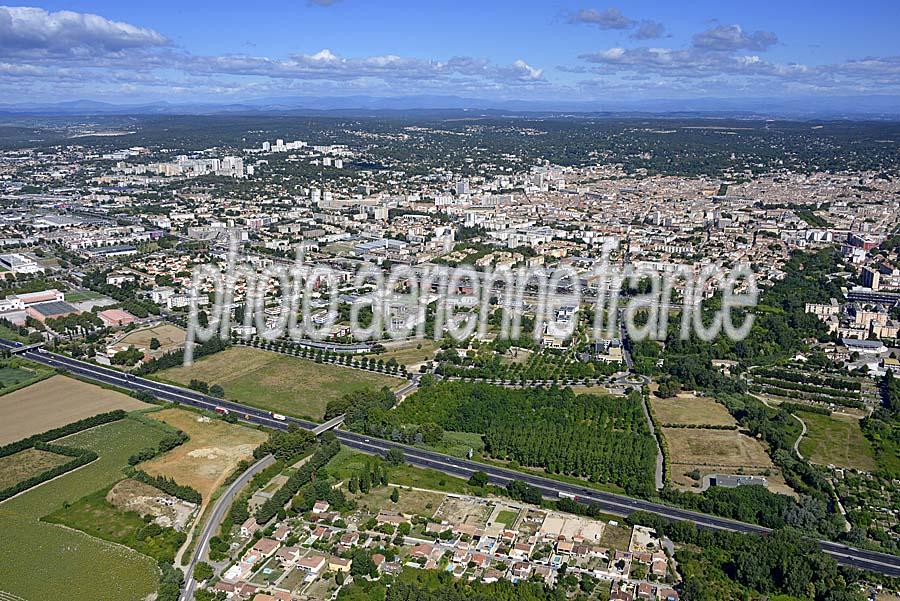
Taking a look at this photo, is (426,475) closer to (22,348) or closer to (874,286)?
(22,348)

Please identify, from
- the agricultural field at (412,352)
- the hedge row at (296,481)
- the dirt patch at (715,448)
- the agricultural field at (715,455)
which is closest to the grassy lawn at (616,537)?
the agricultural field at (715,455)

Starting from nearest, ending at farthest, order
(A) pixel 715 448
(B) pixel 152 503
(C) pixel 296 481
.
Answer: (B) pixel 152 503, (C) pixel 296 481, (A) pixel 715 448

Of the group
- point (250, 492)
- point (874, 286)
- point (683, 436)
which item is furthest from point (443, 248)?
point (250, 492)

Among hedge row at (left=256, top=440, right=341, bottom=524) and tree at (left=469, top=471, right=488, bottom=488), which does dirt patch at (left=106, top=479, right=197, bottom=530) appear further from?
tree at (left=469, top=471, right=488, bottom=488)

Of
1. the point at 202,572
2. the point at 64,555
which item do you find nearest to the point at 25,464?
the point at 64,555

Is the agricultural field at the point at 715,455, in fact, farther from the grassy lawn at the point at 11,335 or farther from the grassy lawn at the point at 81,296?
the grassy lawn at the point at 81,296

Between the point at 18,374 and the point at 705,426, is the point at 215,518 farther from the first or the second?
the point at 705,426
